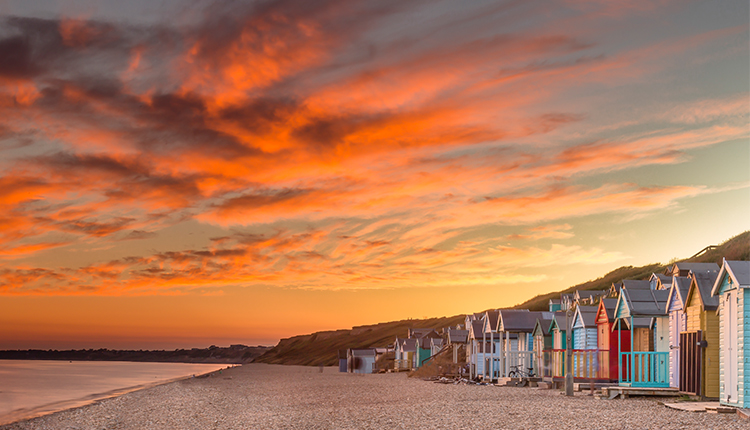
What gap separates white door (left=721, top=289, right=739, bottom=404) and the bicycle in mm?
24645

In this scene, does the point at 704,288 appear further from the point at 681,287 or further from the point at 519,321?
the point at 519,321

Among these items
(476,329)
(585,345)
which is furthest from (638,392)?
(476,329)

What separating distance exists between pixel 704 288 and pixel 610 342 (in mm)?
11880

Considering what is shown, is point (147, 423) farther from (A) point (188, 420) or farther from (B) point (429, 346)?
(B) point (429, 346)

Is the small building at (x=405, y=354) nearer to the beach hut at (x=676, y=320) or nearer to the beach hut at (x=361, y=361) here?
the beach hut at (x=361, y=361)

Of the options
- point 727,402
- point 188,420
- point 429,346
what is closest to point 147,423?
point 188,420

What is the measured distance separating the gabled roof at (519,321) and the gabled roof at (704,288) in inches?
911

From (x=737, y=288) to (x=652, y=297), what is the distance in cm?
1063

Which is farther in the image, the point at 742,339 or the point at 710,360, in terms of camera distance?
the point at 710,360

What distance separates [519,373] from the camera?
49594mm

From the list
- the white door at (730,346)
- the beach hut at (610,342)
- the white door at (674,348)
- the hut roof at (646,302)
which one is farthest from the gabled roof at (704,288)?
the beach hut at (610,342)

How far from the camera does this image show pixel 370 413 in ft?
89.7

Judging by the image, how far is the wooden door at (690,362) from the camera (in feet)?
89.7

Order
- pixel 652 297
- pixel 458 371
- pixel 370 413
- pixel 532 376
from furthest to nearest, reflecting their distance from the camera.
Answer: pixel 458 371 → pixel 532 376 → pixel 652 297 → pixel 370 413
